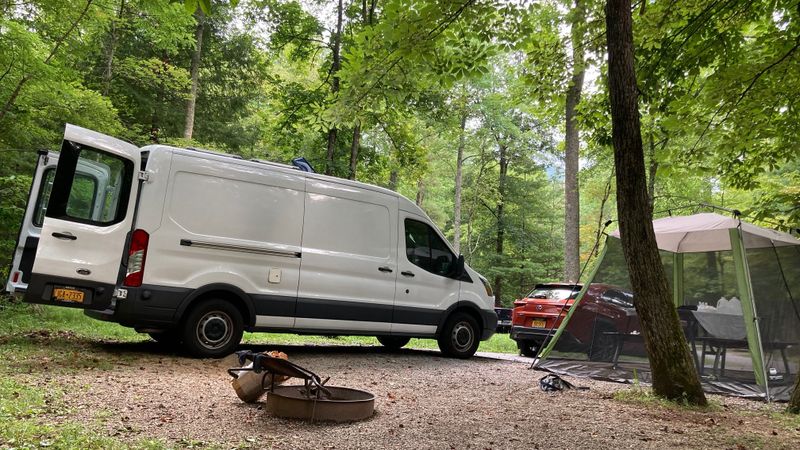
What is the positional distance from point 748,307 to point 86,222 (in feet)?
25.3

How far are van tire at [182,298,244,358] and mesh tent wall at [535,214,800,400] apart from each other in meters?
4.41

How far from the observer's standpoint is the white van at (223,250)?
5748 millimetres

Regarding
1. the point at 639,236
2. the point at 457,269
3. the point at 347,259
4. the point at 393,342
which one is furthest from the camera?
the point at 393,342

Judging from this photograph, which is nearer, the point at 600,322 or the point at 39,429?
the point at 39,429

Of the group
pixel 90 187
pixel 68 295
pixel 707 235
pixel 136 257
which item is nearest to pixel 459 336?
pixel 707 235

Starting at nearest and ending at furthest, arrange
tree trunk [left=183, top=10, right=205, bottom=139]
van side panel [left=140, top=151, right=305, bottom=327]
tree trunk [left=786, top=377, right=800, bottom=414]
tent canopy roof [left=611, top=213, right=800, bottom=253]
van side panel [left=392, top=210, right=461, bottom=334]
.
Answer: tree trunk [left=786, top=377, right=800, bottom=414]
van side panel [left=140, top=151, right=305, bottom=327]
tent canopy roof [left=611, top=213, right=800, bottom=253]
van side panel [left=392, top=210, right=461, bottom=334]
tree trunk [left=183, top=10, right=205, bottom=139]

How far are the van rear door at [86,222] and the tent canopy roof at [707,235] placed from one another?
627 centimetres

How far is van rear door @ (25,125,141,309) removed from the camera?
554 cm

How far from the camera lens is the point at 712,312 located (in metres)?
6.90

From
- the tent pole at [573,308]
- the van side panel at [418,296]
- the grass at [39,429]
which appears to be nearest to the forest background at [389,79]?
the tent pole at [573,308]

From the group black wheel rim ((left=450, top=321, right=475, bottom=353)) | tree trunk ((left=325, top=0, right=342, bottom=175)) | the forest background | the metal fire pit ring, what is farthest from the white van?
tree trunk ((left=325, top=0, right=342, bottom=175))

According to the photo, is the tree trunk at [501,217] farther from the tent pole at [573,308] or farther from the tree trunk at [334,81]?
the tent pole at [573,308]

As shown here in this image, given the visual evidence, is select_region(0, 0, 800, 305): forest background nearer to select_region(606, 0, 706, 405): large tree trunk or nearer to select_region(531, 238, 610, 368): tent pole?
select_region(531, 238, 610, 368): tent pole

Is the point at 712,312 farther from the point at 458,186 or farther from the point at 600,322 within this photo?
the point at 458,186
